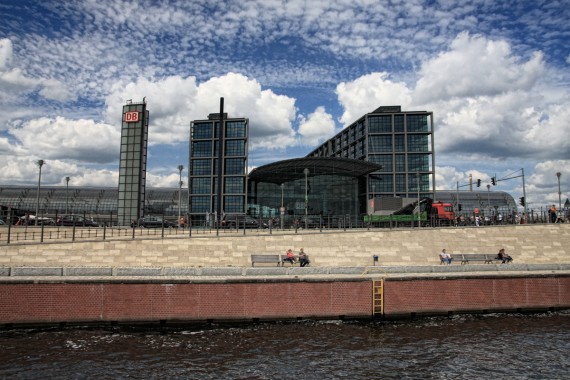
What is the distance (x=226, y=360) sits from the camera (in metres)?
14.3

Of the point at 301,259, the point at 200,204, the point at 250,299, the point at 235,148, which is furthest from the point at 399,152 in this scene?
the point at 250,299

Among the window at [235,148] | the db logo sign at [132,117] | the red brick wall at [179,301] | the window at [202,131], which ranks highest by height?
the window at [202,131]

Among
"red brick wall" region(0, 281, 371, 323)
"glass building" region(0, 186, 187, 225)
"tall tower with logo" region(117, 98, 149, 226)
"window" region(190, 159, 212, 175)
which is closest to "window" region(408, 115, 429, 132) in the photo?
"window" region(190, 159, 212, 175)

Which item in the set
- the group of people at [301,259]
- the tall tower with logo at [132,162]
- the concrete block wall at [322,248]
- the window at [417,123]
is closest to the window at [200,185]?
the tall tower with logo at [132,162]

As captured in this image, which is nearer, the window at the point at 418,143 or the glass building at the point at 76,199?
the window at the point at 418,143

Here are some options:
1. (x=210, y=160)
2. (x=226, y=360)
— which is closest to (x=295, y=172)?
(x=210, y=160)

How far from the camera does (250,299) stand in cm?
1906

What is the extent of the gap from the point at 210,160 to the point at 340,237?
47057mm

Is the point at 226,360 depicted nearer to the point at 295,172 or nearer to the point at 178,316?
the point at 178,316

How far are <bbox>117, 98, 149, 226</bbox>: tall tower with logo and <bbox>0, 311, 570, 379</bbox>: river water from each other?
95.6 ft

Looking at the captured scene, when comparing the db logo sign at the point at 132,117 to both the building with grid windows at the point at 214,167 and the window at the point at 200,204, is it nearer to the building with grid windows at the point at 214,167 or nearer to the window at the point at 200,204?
the building with grid windows at the point at 214,167

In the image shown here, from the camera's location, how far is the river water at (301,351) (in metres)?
13.2

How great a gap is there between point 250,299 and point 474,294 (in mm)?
11002

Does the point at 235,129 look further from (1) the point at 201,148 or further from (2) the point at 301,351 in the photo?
(2) the point at 301,351
